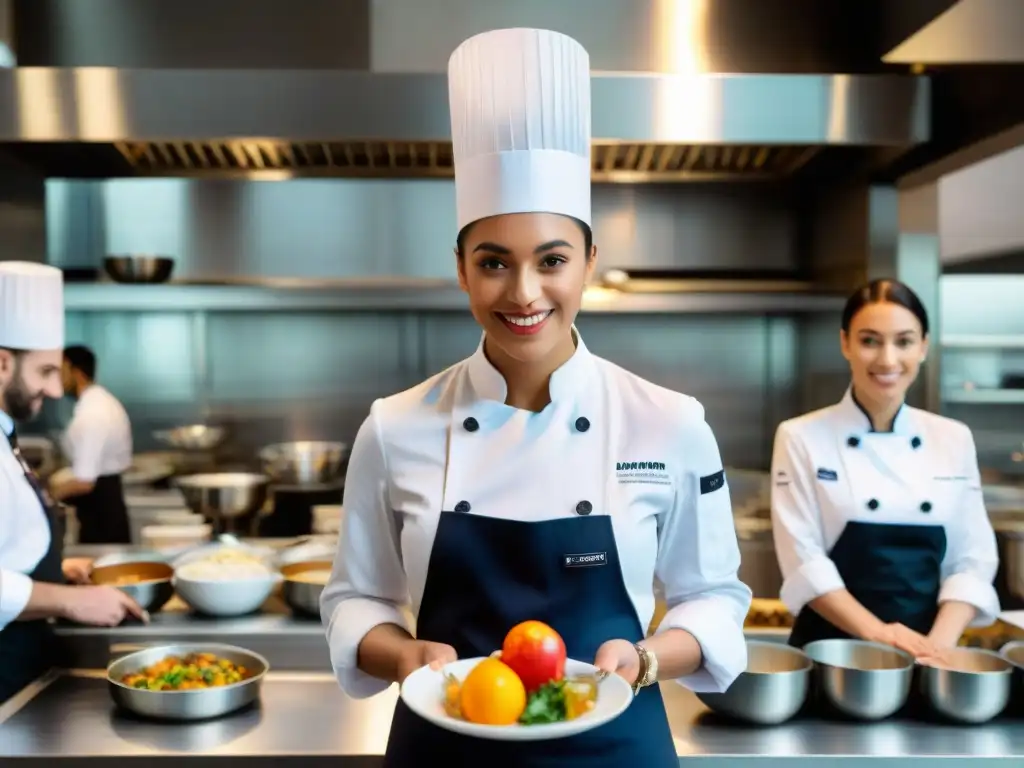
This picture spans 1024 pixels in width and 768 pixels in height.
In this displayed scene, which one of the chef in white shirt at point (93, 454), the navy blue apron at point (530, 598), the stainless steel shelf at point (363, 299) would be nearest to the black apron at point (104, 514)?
the chef in white shirt at point (93, 454)

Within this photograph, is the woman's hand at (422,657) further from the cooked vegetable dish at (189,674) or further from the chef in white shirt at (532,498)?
the cooked vegetable dish at (189,674)

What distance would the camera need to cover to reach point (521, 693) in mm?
1113

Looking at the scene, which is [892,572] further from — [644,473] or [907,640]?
[644,473]

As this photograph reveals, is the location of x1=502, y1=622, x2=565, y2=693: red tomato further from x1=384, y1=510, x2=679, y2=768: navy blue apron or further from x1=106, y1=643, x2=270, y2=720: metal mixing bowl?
x1=106, y1=643, x2=270, y2=720: metal mixing bowl

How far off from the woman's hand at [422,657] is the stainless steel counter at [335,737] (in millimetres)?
534

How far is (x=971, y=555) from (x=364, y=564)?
1.57 meters

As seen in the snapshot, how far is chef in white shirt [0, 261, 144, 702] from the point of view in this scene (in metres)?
2.04

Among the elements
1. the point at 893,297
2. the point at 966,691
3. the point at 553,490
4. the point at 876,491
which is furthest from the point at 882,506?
the point at 553,490

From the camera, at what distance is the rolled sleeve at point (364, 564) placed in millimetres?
1382

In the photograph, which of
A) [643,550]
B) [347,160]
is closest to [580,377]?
[643,550]

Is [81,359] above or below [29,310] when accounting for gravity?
below

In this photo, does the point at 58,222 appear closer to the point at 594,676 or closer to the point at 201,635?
the point at 201,635

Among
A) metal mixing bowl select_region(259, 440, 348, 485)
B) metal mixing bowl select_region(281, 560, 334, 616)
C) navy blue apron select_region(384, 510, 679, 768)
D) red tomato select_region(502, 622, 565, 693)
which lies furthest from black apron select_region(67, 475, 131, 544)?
red tomato select_region(502, 622, 565, 693)

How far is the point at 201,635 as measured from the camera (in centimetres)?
221
